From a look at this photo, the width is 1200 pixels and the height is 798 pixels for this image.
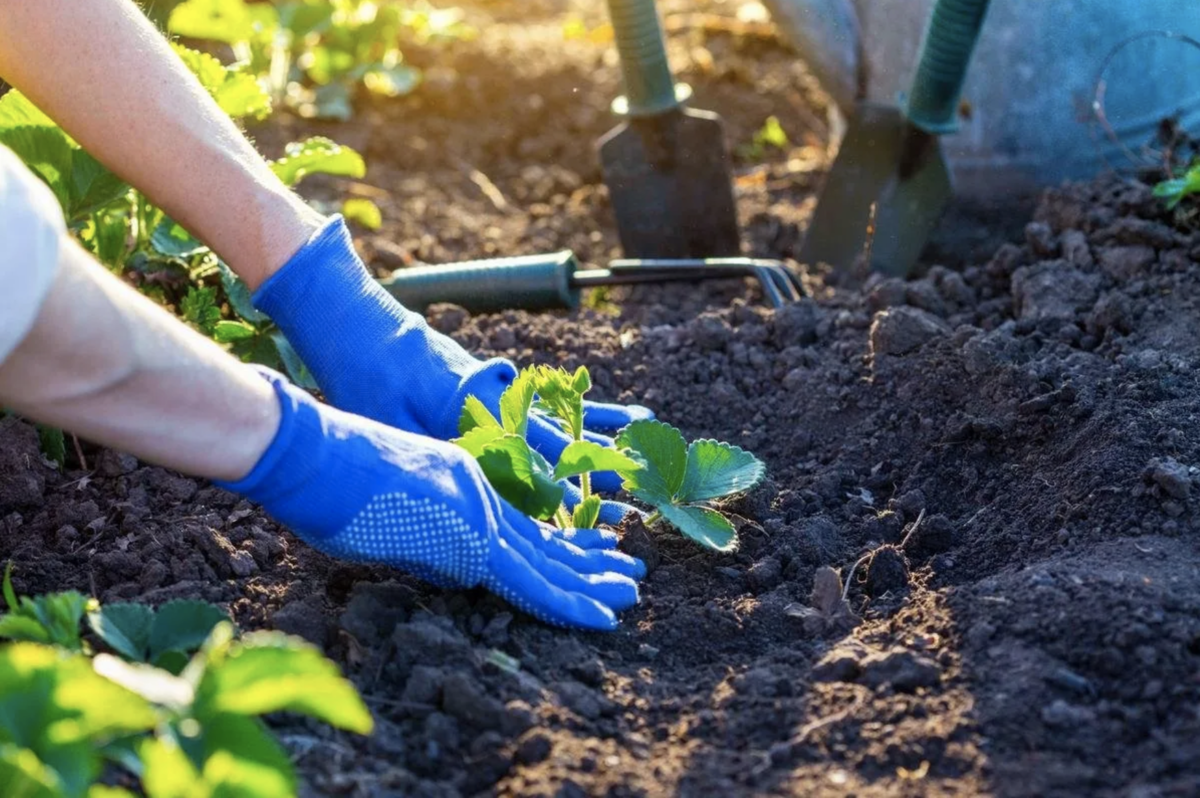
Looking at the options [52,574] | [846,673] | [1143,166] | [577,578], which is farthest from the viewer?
[1143,166]

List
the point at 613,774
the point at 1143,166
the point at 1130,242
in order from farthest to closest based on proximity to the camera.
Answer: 1. the point at 1143,166
2. the point at 1130,242
3. the point at 613,774

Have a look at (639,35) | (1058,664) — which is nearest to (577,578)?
(1058,664)

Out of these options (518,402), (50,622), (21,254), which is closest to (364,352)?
(518,402)

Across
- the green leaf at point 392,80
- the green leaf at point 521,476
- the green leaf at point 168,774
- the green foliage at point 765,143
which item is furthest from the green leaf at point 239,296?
the green foliage at point 765,143

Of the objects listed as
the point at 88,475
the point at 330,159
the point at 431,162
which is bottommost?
the point at 431,162

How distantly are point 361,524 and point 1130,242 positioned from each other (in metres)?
1.68

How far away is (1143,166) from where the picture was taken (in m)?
2.88

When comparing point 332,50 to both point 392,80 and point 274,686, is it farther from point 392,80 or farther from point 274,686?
point 274,686

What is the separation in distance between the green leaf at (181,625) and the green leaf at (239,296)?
2.80ft

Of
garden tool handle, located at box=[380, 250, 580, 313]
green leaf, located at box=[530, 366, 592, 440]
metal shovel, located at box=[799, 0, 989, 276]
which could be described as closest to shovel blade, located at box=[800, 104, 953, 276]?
metal shovel, located at box=[799, 0, 989, 276]

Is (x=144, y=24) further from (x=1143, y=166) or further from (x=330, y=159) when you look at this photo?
(x=1143, y=166)

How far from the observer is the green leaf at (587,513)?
72.5 inches

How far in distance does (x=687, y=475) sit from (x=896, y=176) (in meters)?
1.46

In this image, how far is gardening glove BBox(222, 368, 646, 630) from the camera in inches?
60.4
